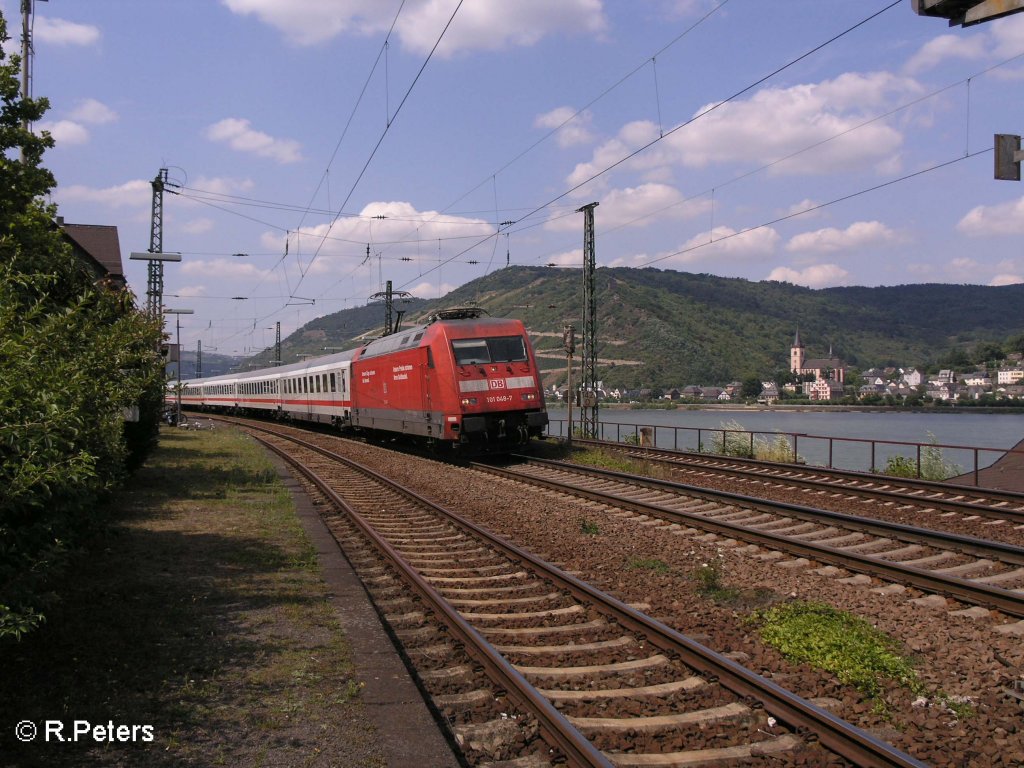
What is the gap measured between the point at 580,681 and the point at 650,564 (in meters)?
3.72

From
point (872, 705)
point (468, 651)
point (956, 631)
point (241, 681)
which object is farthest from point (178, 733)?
point (956, 631)

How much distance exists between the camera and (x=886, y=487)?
1516 centimetres

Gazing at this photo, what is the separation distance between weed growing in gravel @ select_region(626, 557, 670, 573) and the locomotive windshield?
1077 cm

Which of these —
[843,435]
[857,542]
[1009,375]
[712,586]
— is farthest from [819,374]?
[712,586]

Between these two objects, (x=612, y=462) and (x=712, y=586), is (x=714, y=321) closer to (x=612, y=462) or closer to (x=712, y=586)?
(x=612, y=462)

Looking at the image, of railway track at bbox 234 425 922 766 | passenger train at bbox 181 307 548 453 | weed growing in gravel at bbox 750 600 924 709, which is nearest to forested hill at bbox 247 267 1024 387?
passenger train at bbox 181 307 548 453

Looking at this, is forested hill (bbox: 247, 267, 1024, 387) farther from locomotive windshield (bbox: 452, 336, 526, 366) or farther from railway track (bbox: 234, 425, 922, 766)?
railway track (bbox: 234, 425, 922, 766)

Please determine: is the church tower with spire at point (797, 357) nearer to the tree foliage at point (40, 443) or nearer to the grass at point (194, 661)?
the grass at point (194, 661)

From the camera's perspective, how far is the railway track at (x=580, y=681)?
4.47 metres

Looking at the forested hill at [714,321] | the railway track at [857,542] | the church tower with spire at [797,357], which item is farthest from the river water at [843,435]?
the church tower with spire at [797,357]

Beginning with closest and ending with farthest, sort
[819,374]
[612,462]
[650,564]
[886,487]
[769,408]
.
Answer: [650,564] < [886,487] < [612,462] < [769,408] < [819,374]

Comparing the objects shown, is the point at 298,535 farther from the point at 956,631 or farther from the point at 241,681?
the point at 956,631

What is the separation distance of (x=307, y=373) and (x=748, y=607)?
32.2 metres

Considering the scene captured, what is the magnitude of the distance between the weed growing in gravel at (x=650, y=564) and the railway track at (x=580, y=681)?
1151mm
